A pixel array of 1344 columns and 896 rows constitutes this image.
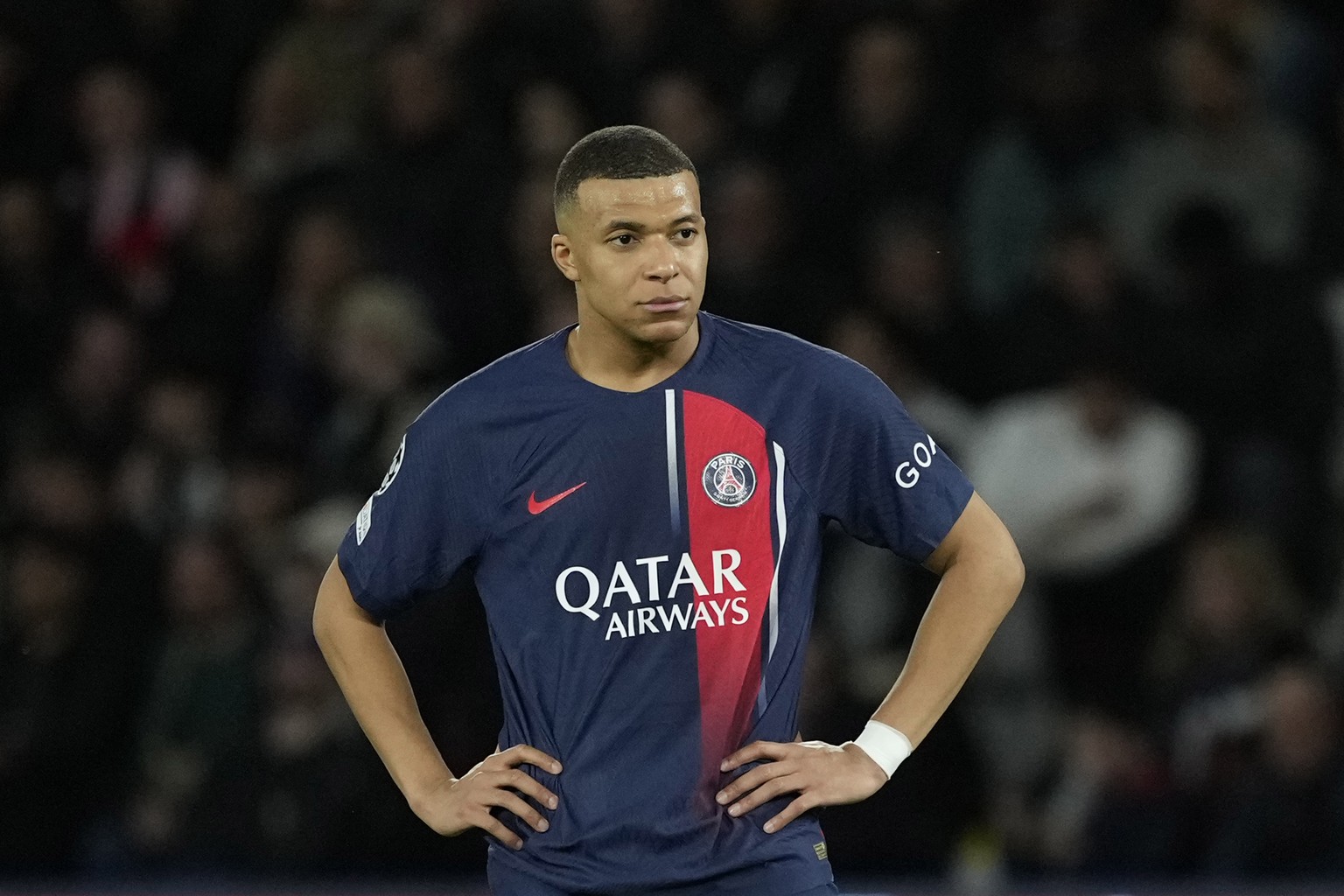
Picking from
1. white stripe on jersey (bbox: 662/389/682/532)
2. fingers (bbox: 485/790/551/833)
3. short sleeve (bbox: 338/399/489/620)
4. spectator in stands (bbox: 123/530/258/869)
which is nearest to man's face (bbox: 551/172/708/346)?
white stripe on jersey (bbox: 662/389/682/532)

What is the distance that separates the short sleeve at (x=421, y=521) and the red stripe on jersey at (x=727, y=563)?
1.34 ft

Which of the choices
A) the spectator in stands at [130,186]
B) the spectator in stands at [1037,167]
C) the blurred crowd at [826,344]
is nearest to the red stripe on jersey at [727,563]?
the blurred crowd at [826,344]

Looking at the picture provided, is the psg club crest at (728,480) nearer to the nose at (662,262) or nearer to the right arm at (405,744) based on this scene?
the nose at (662,262)

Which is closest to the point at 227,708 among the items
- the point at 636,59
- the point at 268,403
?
the point at 268,403

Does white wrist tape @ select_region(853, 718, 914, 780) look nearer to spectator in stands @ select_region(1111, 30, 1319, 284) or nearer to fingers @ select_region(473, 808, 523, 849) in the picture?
fingers @ select_region(473, 808, 523, 849)

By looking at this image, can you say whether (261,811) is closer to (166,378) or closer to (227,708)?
(227,708)

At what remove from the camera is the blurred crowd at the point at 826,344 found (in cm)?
789

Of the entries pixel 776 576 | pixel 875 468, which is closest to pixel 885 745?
pixel 776 576

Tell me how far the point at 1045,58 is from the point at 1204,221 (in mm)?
946

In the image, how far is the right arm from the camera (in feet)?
12.9

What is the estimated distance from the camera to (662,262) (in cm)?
388

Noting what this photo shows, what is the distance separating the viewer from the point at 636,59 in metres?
9.32

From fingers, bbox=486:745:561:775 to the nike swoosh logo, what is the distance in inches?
16.7

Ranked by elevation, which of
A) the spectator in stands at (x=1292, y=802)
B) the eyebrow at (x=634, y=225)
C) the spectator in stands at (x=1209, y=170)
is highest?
the spectator in stands at (x=1209, y=170)
